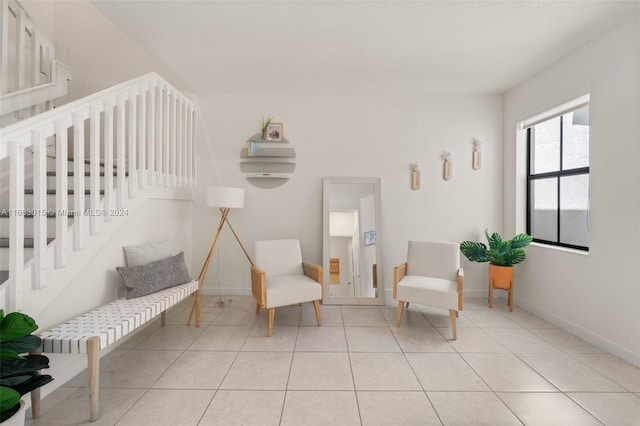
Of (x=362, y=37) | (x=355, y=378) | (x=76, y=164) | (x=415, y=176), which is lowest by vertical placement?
(x=355, y=378)

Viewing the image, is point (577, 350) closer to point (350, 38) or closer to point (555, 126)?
point (555, 126)

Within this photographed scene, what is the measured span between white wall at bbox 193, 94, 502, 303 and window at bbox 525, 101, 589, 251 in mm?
433

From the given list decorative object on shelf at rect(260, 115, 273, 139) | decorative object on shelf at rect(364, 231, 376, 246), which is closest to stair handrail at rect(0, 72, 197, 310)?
decorative object on shelf at rect(260, 115, 273, 139)

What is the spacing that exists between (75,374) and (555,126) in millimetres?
5102

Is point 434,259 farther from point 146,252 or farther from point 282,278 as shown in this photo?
point 146,252

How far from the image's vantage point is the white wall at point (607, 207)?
7.48 ft

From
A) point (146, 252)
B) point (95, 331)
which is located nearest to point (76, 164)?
point (146, 252)

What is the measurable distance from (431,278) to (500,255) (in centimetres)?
94

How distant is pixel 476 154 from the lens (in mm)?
3863

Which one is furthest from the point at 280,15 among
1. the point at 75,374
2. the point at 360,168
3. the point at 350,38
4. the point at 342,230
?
the point at 75,374

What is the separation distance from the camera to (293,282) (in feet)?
10.1

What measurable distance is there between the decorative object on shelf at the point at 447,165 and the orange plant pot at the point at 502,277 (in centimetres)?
127

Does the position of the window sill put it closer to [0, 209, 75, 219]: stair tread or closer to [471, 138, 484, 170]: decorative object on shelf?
[471, 138, 484, 170]: decorative object on shelf

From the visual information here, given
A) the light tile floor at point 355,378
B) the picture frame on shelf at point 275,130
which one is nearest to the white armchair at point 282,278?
the light tile floor at point 355,378
